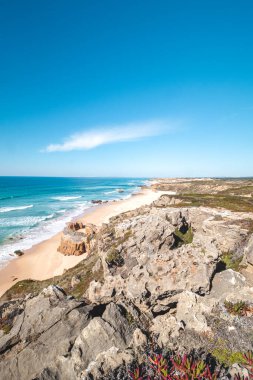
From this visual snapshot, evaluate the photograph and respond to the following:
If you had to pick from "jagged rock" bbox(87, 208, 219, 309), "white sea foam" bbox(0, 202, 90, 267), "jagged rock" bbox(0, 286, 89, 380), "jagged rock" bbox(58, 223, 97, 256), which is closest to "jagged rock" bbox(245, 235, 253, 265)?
"jagged rock" bbox(87, 208, 219, 309)

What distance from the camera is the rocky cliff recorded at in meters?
6.30

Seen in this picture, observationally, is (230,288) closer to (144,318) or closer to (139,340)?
(144,318)

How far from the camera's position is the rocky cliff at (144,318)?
20.7 ft

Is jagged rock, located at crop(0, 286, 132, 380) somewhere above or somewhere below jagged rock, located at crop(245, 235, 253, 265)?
below

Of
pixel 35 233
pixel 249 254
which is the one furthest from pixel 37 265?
pixel 249 254

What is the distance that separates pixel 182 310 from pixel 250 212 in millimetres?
12943

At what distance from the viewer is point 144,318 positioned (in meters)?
8.52

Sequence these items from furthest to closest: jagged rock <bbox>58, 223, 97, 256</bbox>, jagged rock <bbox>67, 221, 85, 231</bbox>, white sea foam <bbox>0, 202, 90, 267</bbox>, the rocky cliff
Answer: jagged rock <bbox>67, 221, 85, 231</bbox> → white sea foam <bbox>0, 202, 90, 267</bbox> → jagged rock <bbox>58, 223, 97, 256</bbox> → the rocky cliff

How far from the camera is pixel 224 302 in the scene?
8.20 meters

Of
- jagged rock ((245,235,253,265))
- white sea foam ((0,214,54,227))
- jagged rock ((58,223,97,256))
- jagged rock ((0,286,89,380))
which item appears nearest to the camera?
jagged rock ((0,286,89,380))

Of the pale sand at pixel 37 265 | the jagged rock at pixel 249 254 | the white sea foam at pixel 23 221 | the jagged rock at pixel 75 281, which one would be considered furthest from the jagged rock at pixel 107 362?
the white sea foam at pixel 23 221

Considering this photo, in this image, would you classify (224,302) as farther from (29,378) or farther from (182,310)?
(29,378)

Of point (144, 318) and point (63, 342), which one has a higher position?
point (63, 342)

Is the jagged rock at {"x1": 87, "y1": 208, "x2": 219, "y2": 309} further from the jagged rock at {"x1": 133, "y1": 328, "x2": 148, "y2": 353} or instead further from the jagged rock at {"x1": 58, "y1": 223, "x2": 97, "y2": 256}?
the jagged rock at {"x1": 58, "y1": 223, "x2": 97, "y2": 256}
